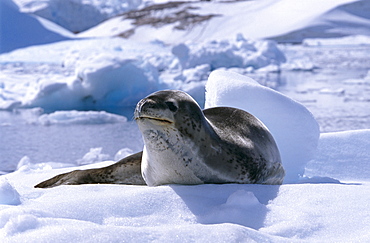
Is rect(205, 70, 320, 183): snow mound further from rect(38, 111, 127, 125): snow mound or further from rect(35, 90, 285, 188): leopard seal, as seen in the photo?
rect(38, 111, 127, 125): snow mound

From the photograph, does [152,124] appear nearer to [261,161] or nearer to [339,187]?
[261,161]

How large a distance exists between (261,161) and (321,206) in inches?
19.0

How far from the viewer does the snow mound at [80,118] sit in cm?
771

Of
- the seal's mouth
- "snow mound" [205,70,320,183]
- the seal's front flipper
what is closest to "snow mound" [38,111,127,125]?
"snow mound" [205,70,320,183]

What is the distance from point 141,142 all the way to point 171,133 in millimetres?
4212

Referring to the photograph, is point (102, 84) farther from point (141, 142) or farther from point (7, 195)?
point (7, 195)

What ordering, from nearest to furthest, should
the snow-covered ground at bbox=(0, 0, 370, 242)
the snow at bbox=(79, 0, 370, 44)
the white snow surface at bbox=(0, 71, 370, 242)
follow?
the white snow surface at bbox=(0, 71, 370, 242) < the snow-covered ground at bbox=(0, 0, 370, 242) < the snow at bbox=(79, 0, 370, 44)

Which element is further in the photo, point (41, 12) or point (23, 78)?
point (41, 12)

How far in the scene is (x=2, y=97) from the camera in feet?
31.8

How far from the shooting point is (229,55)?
15.0 m

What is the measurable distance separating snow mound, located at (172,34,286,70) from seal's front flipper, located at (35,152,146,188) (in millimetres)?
11350

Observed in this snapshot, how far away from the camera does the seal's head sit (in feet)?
6.63

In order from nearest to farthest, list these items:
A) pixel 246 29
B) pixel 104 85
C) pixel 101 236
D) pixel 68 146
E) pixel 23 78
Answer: pixel 101 236 < pixel 68 146 < pixel 104 85 < pixel 23 78 < pixel 246 29

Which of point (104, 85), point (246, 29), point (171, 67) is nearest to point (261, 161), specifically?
point (104, 85)
